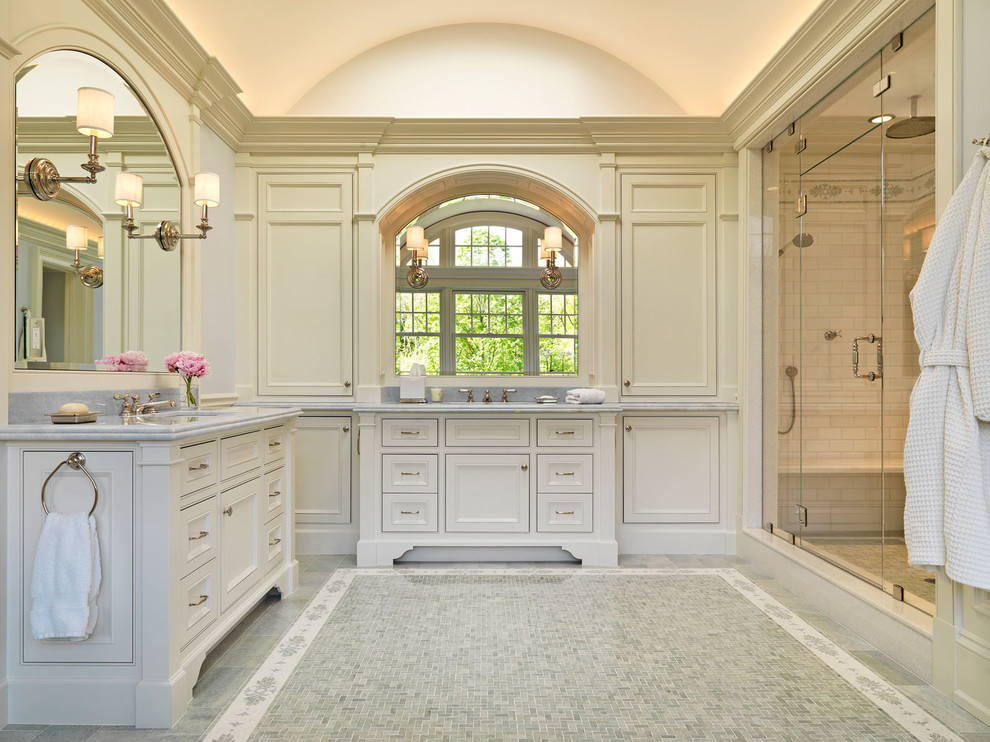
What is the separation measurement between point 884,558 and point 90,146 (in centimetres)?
362

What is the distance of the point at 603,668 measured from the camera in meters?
2.31

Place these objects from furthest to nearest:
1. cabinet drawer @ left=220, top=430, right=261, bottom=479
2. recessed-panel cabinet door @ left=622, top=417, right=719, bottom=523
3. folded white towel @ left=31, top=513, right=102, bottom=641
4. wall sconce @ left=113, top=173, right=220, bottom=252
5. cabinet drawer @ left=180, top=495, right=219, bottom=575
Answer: recessed-panel cabinet door @ left=622, top=417, right=719, bottom=523
wall sconce @ left=113, top=173, right=220, bottom=252
cabinet drawer @ left=220, top=430, right=261, bottom=479
cabinet drawer @ left=180, top=495, right=219, bottom=575
folded white towel @ left=31, top=513, right=102, bottom=641

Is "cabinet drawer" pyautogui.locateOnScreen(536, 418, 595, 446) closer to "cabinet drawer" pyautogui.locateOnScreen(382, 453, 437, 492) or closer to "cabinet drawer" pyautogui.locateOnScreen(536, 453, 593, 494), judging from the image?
"cabinet drawer" pyautogui.locateOnScreen(536, 453, 593, 494)

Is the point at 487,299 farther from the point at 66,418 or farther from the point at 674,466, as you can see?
the point at 66,418

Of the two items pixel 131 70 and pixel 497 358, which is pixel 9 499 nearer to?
pixel 131 70

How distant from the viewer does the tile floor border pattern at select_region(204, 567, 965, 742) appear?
1.92 m

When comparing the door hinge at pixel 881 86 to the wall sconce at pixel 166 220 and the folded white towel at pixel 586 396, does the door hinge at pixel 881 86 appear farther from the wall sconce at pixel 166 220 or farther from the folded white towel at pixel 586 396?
the wall sconce at pixel 166 220

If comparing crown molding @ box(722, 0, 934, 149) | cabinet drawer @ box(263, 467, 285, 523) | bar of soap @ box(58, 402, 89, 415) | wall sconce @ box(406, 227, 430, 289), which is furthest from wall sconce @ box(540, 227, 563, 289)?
bar of soap @ box(58, 402, 89, 415)

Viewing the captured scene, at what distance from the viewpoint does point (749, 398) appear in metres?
3.74

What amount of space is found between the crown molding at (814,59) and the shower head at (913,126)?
0.33 meters

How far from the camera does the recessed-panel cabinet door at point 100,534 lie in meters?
1.91

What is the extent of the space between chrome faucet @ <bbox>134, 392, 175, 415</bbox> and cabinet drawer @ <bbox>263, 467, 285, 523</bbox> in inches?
21.1

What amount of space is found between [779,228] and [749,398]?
3.32ft

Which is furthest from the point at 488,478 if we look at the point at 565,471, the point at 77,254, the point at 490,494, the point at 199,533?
the point at 77,254
